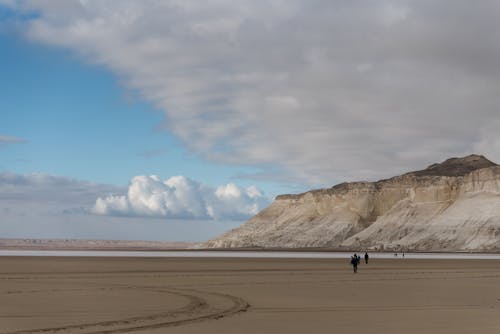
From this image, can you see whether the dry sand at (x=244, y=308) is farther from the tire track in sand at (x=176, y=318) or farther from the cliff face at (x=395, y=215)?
the cliff face at (x=395, y=215)

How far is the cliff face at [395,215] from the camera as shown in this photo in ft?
405

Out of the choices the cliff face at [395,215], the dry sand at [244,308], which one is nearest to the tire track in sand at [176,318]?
the dry sand at [244,308]

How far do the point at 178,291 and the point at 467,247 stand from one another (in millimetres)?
98381

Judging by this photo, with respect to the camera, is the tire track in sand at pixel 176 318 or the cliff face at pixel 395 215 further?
the cliff face at pixel 395 215

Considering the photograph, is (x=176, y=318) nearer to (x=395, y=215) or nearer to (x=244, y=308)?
(x=244, y=308)

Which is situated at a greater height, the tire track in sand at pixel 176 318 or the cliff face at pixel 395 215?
the cliff face at pixel 395 215

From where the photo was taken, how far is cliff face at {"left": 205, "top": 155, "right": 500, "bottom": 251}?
123 meters

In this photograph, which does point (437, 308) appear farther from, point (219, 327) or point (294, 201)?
point (294, 201)

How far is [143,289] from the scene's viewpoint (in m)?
26.2

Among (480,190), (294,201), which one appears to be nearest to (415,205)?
(480,190)

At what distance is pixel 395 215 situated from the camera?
14188cm

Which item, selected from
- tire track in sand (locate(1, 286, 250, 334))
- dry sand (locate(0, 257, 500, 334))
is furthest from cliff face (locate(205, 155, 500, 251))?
tire track in sand (locate(1, 286, 250, 334))

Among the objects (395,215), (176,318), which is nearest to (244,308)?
(176,318)

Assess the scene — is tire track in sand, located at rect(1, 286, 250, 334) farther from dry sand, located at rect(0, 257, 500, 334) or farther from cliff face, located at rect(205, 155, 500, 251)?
cliff face, located at rect(205, 155, 500, 251)
